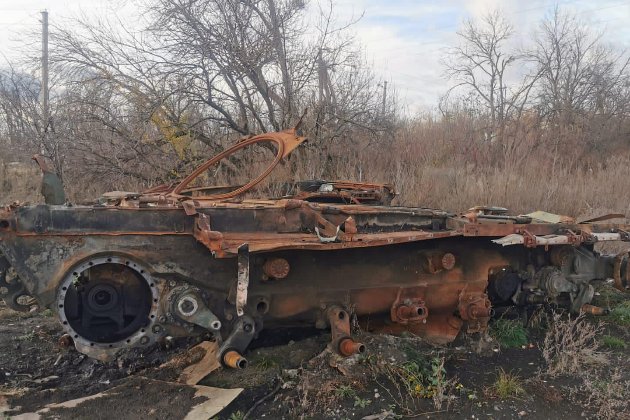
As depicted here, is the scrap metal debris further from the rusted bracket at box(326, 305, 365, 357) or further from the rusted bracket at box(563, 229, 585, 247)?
the rusted bracket at box(563, 229, 585, 247)

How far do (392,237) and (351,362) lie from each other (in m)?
1.03

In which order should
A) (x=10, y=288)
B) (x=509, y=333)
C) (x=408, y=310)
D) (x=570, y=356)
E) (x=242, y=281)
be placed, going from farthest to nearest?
(x=509, y=333) < (x=570, y=356) < (x=408, y=310) < (x=10, y=288) < (x=242, y=281)

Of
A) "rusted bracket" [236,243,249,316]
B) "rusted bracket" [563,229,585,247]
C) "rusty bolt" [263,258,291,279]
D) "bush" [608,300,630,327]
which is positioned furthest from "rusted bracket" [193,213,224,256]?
"bush" [608,300,630,327]

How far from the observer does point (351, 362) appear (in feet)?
13.4

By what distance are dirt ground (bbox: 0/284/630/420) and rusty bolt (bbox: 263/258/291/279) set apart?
75cm

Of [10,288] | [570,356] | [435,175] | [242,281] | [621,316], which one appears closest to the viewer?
[242,281]

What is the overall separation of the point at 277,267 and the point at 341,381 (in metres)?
0.94

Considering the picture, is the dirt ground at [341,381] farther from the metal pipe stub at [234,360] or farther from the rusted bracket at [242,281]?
the rusted bracket at [242,281]

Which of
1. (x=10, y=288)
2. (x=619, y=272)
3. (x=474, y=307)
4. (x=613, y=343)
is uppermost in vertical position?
(x=10, y=288)

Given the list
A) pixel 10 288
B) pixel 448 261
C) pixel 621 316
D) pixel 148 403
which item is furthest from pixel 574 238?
pixel 10 288

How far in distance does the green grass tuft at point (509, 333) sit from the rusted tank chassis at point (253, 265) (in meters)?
0.41

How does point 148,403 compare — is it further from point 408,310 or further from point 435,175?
point 435,175

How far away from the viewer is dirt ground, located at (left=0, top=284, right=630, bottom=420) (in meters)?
3.52

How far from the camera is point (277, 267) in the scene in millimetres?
3799
